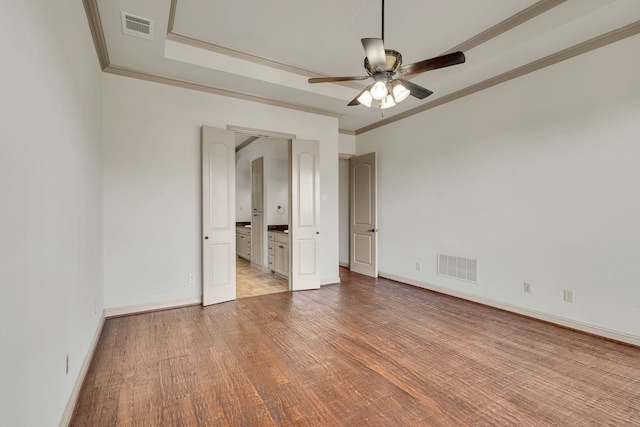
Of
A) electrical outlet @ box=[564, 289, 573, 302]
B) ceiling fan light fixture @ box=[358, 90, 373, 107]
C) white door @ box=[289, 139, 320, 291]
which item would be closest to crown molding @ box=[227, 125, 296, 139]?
white door @ box=[289, 139, 320, 291]

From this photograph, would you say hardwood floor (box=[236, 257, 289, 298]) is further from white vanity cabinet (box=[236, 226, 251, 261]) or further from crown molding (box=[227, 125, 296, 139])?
crown molding (box=[227, 125, 296, 139])

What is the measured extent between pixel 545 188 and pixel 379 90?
238 centimetres

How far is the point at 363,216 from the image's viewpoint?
19.5ft

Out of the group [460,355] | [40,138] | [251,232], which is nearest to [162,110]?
[40,138]

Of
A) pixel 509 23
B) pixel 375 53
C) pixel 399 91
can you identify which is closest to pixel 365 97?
pixel 399 91

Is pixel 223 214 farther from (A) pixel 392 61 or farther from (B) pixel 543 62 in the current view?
(B) pixel 543 62

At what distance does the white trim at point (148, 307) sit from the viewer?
11.7 feet

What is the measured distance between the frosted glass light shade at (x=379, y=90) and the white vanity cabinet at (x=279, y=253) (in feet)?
10.6

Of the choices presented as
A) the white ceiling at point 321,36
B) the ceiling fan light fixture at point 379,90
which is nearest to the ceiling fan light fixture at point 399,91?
the ceiling fan light fixture at point 379,90

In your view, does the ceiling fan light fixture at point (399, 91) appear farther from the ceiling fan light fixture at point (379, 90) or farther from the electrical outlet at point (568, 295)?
the electrical outlet at point (568, 295)

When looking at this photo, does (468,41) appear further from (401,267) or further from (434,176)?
(401,267)

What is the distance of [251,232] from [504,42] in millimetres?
5442

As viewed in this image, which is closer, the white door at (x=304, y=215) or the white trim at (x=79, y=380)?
the white trim at (x=79, y=380)

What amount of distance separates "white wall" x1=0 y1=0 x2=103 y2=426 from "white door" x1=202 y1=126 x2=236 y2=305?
5.05 ft
